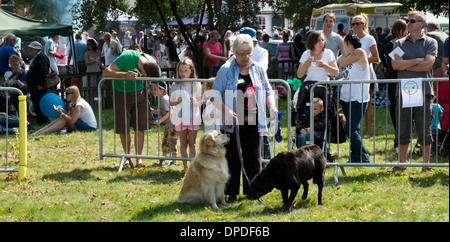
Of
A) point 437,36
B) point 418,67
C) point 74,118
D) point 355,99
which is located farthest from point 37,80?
point 418,67

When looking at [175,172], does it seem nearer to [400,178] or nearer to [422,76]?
[400,178]

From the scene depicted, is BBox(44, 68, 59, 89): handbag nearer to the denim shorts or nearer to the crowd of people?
the denim shorts

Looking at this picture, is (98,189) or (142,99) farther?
(142,99)

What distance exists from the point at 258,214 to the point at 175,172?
237 centimetres

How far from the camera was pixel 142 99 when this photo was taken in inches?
324

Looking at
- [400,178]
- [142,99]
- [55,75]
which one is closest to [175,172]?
[142,99]

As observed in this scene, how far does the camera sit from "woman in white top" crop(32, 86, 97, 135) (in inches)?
452

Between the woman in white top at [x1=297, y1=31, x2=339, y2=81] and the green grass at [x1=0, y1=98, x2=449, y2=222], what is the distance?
1352mm

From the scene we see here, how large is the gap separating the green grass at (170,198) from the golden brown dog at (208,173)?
118mm

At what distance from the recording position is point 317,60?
7715 mm

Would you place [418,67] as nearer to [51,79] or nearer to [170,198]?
[170,198]

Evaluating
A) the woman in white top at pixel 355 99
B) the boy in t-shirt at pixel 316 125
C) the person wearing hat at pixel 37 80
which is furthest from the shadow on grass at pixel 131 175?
the person wearing hat at pixel 37 80

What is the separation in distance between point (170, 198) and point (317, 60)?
2756 mm

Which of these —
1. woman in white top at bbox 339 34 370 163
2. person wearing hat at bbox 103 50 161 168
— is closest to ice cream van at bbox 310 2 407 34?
woman in white top at bbox 339 34 370 163
